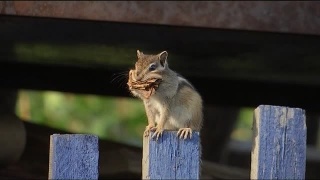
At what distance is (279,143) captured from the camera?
266 cm

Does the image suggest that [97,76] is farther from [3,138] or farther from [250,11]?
[250,11]

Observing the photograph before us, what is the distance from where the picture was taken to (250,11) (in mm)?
3691

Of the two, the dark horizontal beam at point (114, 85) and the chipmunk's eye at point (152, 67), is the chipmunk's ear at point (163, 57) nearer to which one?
the chipmunk's eye at point (152, 67)

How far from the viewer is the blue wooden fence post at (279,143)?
2.65m

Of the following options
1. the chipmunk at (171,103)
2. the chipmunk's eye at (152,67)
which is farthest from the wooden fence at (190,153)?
the chipmunk at (171,103)

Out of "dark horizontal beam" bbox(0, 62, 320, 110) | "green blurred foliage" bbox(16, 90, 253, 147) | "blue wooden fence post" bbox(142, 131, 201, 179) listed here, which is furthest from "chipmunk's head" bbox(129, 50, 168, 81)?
"green blurred foliage" bbox(16, 90, 253, 147)

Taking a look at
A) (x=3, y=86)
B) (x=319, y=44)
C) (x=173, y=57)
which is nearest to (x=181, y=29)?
(x=319, y=44)

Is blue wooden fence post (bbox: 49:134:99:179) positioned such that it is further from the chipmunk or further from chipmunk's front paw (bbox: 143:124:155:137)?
the chipmunk

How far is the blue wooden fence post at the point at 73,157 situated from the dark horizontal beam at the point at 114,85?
9.32ft

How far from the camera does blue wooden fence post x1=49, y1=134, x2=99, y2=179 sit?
259 centimetres

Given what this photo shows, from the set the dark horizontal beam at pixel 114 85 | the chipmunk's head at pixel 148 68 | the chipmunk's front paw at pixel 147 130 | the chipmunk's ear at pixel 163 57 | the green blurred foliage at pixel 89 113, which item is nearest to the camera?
the chipmunk's front paw at pixel 147 130

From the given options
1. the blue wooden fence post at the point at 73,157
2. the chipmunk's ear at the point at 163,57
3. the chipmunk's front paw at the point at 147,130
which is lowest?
the blue wooden fence post at the point at 73,157

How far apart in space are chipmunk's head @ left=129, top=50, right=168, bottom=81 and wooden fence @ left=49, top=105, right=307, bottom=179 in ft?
2.51

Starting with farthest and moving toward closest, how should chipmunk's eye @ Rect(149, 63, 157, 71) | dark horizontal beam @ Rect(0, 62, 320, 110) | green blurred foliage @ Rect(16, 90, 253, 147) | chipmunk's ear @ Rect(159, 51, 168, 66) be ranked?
green blurred foliage @ Rect(16, 90, 253, 147) < dark horizontal beam @ Rect(0, 62, 320, 110) < chipmunk's ear @ Rect(159, 51, 168, 66) < chipmunk's eye @ Rect(149, 63, 157, 71)
